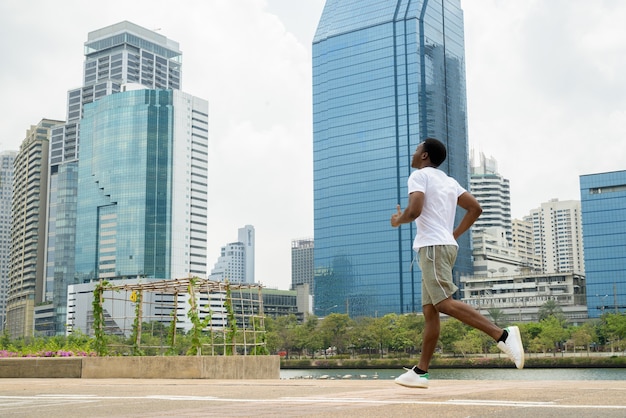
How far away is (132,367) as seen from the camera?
14102 millimetres

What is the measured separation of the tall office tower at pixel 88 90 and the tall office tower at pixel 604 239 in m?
90.8

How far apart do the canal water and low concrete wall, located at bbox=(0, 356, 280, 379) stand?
117 ft

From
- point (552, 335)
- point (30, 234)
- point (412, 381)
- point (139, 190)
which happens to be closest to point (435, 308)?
point (412, 381)

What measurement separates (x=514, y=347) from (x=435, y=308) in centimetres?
63

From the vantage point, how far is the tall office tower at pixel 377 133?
425 feet

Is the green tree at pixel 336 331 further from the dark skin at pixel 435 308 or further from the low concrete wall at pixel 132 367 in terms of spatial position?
the dark skin at pixel 435 308

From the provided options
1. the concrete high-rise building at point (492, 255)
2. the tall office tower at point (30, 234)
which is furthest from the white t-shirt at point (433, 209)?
the tall office tower at point (30, 234)

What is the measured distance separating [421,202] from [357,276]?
12534 cm

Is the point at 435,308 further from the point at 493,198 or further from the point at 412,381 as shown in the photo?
the point at 493,198

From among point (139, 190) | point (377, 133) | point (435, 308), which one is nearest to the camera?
point (435, 308)

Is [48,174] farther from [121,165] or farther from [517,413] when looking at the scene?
[517,413]

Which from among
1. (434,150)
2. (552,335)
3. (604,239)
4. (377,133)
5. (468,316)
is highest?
(377,133)

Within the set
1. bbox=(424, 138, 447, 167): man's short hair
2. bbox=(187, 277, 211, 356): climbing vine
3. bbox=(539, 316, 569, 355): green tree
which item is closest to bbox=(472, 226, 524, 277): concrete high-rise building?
bbox=(539, 316, 569, 355): green tree

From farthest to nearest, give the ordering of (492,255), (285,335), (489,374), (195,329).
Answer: (492,255), (285,335), (489,374), (195,329)
